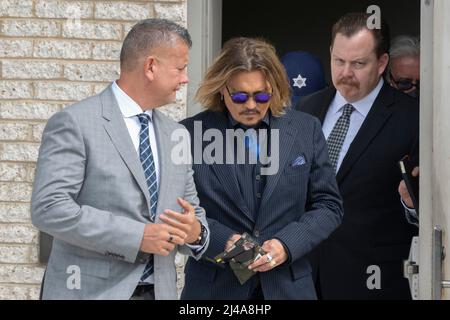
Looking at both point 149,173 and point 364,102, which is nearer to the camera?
point 149,173

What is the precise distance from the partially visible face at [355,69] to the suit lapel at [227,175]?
36.1 inches

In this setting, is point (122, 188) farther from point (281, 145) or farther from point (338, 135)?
point (338, 135)

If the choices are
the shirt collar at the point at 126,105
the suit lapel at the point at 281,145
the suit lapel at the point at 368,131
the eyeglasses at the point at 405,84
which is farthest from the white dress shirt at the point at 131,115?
the eyeglasses at the point at 405,84

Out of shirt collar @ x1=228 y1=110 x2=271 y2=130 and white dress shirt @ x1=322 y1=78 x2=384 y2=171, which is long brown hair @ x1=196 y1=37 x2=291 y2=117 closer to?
shirt collar @ x1=228 y1=110 x2=271 y2=130

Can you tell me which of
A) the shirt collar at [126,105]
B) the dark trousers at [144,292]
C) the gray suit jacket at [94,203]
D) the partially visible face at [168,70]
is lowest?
the dark trousers at [144,292]

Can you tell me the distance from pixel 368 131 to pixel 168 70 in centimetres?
139

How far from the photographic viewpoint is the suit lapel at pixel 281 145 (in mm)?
3996

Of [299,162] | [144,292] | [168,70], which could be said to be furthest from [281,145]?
[144,292]

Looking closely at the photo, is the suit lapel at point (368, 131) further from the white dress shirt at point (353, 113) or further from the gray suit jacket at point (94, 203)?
the gray suit jacket at point (94, 203)

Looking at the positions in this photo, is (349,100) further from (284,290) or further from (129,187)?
(129,187)

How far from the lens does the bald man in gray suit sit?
334cm

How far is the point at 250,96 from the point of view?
3979mm
